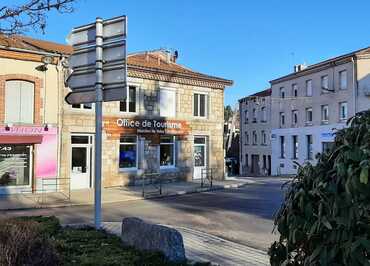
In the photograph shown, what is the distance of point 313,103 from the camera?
42.8 m

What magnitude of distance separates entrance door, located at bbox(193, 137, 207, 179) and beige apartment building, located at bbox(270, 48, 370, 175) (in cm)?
763

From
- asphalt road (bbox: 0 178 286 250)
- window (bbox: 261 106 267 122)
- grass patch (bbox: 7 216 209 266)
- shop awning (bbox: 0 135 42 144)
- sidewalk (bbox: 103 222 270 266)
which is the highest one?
window (bbox: 261 106 267 122)

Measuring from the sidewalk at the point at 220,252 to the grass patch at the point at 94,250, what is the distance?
1.08 meters

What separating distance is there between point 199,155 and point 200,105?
9.54 feet

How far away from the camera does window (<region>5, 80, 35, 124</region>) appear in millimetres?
19562

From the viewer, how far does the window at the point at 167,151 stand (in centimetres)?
2545

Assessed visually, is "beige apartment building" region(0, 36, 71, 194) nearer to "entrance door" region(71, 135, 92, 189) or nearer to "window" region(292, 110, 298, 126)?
"entrance door" region(71, 135, 92, 189)

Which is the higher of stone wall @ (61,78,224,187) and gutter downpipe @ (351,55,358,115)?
gutter downpipe @ (351,55,358,115)

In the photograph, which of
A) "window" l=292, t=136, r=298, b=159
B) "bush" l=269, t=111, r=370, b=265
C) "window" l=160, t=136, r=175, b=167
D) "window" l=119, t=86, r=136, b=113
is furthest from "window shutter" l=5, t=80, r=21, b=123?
"window" l=292, t=136, r=298, b=159

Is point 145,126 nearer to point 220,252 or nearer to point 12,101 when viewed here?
point 12,101

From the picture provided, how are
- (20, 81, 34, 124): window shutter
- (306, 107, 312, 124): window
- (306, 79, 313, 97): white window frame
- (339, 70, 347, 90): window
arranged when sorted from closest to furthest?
(20, 81, 34, 124): window shutter → (339, 70, 347, 90): window → (306, 107, 312, 124): window → (306, 79, 313, 97): white window frame

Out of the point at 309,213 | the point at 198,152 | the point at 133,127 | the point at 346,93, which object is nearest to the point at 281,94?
the point at 346,93

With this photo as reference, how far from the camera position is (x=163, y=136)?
25.4 m

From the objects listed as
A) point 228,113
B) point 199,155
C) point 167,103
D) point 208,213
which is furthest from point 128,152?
point 228,113
